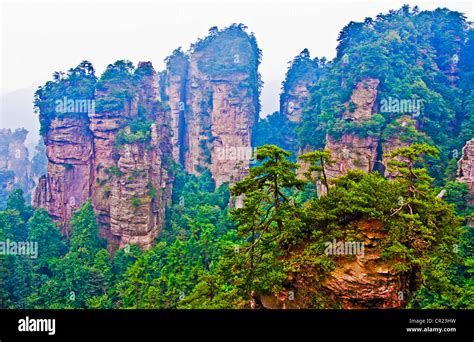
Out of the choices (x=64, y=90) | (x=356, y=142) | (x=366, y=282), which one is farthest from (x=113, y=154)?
(x=366, y=282)

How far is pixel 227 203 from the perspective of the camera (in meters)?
29.9

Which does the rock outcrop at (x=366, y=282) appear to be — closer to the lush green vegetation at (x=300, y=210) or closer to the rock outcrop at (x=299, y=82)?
the lush green vegetation at (x=300, y=210)

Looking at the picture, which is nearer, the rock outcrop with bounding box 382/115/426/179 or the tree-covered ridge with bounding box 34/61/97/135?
the rock outcrop with bounding box 382/115/426/179

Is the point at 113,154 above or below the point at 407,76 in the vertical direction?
below

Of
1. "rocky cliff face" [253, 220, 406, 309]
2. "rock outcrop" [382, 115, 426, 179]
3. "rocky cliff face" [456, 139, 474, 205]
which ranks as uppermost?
"rock outcrop" [382, 115, 426, 179]

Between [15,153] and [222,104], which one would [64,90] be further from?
[15,153]

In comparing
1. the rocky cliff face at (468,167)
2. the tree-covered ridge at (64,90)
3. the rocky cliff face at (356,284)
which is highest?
the tree-covered ridge at (64,90)

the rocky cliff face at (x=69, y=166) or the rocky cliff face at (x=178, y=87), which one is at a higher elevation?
the rocky cliff face at (x=178, y=87)

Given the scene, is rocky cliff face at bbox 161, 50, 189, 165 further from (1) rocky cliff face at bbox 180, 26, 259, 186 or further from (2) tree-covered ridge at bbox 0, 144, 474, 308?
(2) tree-covered ridge at bbox 0, 144, 474, 308

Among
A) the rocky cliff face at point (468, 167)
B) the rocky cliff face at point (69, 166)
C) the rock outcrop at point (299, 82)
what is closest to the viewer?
the rocky cliff face at point (468, 167)

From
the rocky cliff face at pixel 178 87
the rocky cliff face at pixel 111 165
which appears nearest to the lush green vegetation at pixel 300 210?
the rocky cliff face at pixel 111 165

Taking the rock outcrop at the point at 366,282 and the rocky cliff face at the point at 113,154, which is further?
the rocky cliff face at the point at 113,154

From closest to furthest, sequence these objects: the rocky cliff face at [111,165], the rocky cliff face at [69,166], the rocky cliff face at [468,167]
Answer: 1. the rocky cliff face at [468,167]
2. the rocky cliff face at [111,165]
3. the rocky cliff face at [69,166]

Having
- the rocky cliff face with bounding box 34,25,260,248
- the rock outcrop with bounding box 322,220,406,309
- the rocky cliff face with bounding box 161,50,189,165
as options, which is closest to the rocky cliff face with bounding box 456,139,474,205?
the rock outcrop with bounding box 322,220,406,309
